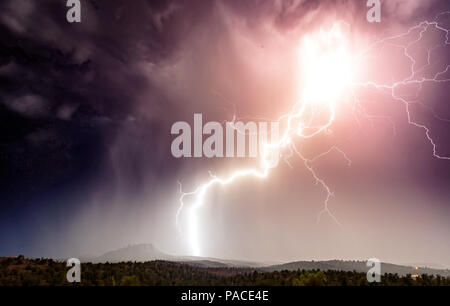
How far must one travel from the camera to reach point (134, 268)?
36.9 meters

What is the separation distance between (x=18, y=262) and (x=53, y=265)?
4791 millimetres

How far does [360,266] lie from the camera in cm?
7738
